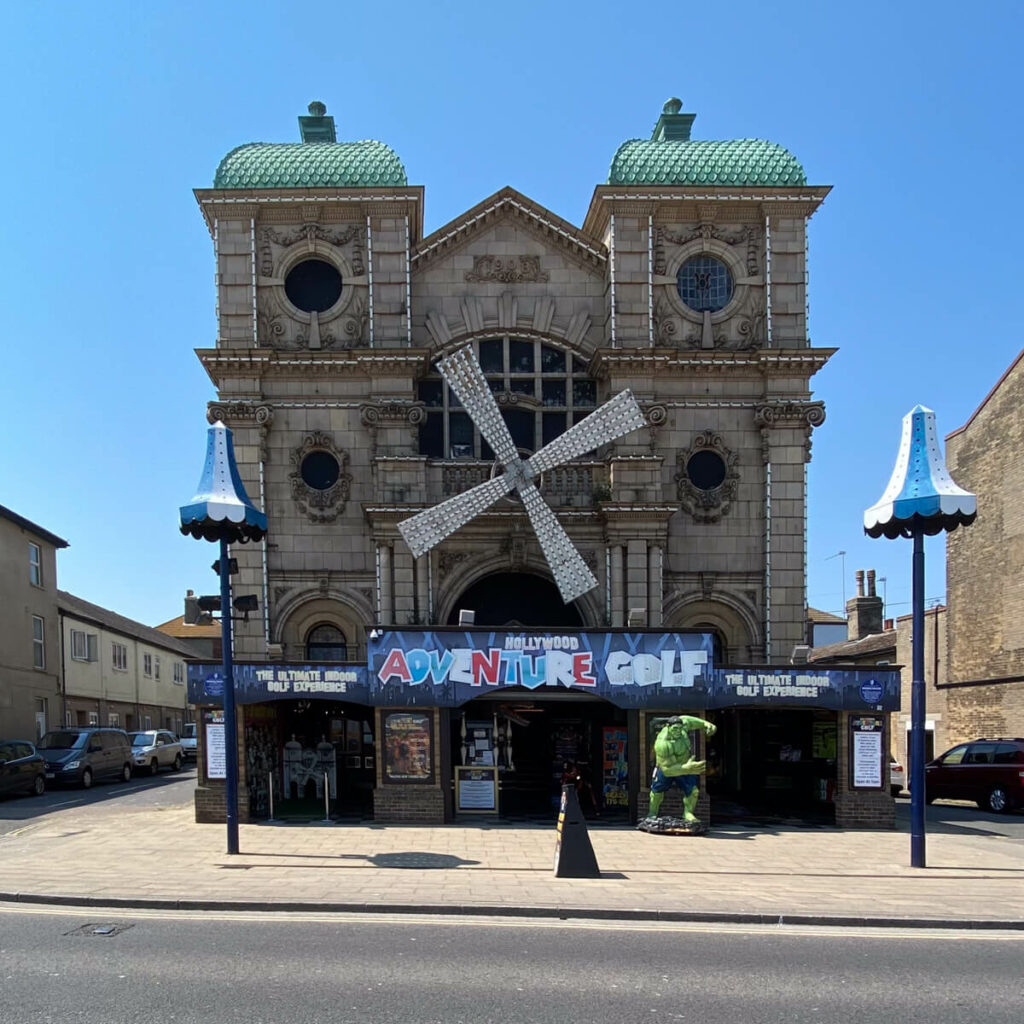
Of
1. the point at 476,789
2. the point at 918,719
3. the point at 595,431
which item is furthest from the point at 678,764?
the point at 595,431

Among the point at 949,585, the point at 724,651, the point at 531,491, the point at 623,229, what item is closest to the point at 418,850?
the point at 531,491

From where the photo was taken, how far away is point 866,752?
17.5 meters

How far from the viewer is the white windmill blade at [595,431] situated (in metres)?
21.0

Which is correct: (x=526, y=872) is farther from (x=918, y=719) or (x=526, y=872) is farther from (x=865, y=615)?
(x=865, y=615)

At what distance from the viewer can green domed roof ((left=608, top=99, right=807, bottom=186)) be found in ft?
76.1

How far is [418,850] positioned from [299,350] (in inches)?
523

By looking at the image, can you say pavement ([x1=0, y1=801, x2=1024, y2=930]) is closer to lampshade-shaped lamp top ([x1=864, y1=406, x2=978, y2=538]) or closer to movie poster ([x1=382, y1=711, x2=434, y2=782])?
movie poster ([x1=382, y1=711, x2=434, y2=782])

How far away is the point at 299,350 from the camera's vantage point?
22.8 meters

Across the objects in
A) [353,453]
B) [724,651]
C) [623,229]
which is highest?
[623,229]

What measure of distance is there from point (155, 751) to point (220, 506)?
2108cm

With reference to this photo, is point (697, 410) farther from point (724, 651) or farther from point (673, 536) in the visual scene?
point (724, 651)

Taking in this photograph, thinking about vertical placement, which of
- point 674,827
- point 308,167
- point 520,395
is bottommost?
point 674,827

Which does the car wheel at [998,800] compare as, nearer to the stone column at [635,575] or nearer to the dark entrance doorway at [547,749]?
the stone column at [635,575]

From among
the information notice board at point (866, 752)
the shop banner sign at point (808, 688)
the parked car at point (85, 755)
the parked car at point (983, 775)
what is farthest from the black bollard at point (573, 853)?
the parked car at point (85, 755)
